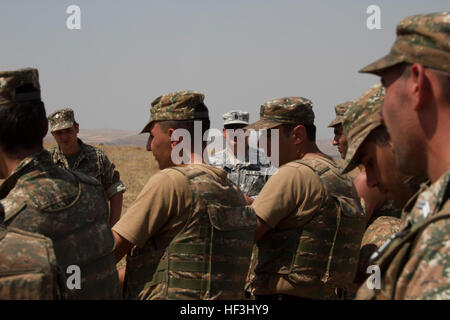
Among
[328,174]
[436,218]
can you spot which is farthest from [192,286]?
[436,218]

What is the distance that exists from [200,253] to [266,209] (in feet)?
2.38

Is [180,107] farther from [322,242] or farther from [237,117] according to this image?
[237,117]

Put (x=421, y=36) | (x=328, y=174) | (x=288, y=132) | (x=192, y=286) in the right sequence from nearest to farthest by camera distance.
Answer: (x=421, y=36) < (x=192, y=286) < (x=328, y=174) < (x=288, y=132)

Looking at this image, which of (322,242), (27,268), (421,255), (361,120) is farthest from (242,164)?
(421,255)

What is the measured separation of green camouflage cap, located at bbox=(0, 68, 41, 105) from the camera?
264 cm

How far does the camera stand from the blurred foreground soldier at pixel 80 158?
6.65 meters

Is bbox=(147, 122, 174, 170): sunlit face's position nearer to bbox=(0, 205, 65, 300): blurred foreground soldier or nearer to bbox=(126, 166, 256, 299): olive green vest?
bbox=(126, 166, 256, 299): olive green vest

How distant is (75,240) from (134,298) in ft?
3.17

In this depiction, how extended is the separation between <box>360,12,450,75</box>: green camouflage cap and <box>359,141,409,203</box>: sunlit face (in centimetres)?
79

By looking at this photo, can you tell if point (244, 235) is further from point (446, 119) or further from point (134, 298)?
point (446, 119)

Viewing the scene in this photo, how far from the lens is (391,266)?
1.66 metres

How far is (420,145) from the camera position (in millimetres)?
1793

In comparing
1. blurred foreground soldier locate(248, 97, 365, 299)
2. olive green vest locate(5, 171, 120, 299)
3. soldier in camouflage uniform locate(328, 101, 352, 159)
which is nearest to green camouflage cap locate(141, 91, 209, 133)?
blurred foreground soldier locate(248, 97, 365, 299)

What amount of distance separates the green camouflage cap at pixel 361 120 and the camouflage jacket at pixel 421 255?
0.99 m
